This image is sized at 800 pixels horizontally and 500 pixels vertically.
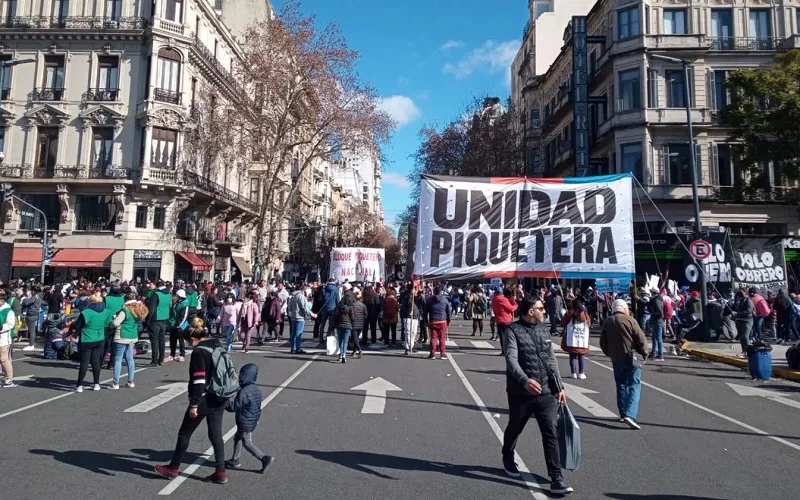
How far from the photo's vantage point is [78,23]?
111 feet

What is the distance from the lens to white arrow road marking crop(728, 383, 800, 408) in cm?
943

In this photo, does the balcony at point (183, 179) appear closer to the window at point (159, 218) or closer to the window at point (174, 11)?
the window at point (159, 218)

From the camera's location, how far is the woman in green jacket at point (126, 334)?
978 cm

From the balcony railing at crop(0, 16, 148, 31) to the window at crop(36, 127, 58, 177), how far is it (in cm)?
626

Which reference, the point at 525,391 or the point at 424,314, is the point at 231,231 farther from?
the point at 525,391

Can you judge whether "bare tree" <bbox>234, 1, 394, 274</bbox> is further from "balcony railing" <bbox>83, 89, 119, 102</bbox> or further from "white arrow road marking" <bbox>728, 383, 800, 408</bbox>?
"white arrow road marking" <bbox>728, 383, 800, 408</bbox>

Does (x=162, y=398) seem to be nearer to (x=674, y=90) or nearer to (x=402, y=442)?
(x=402, y=442)

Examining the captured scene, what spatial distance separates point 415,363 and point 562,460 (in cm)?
829

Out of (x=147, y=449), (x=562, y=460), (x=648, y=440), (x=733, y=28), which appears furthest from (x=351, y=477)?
(x=733, y=28)

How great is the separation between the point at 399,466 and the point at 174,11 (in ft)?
119

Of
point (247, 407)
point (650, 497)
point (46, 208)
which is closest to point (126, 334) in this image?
point (247, 407)

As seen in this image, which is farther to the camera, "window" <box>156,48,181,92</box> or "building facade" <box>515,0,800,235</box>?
"window" <box>156,48,181,92</box>

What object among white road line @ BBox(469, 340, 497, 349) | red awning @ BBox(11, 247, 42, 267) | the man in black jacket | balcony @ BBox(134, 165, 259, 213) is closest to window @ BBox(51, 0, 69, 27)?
balcony @ BBox(134, 165, 259, 213)

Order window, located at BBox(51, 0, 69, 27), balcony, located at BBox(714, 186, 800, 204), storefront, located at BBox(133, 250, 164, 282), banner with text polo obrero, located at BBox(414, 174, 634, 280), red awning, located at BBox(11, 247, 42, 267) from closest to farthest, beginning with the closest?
banner with text polo obrero, located at BBox(414, 174, 634, 280), balcony, located at BBox(714, 186, 800, 204), red awning, located at BBox(11, 247, 42, 267), storefront, located at BBox(133, 250, 164, 282), window, located at BBox(51, 0, 69, 27)
